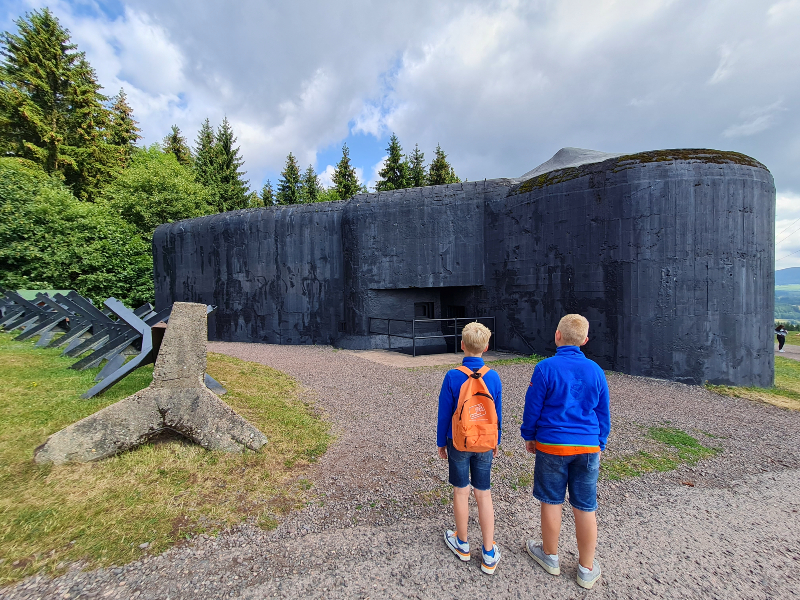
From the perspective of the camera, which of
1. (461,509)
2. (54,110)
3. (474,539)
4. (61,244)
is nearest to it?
(461,509)

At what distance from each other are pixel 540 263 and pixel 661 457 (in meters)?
6.16

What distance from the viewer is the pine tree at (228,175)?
3089 centimetres

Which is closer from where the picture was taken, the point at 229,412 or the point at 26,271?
the point at 229,412

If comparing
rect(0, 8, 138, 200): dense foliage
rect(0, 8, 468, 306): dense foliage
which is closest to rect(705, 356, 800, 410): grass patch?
rect(0, 8, 468, 306): dense foliage

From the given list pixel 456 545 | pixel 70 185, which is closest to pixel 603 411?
pixel 456 545

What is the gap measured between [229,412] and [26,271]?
68.1ft

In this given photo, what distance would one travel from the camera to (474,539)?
99.2 inches

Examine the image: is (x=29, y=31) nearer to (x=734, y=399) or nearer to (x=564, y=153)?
(x=564, y=153)

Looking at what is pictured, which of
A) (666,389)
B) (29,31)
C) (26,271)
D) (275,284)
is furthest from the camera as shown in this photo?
(29,31)

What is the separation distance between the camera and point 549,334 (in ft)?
30.5

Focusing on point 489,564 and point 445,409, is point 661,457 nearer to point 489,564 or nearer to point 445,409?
point 489,564

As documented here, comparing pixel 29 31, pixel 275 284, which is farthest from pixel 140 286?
pixel 29 31

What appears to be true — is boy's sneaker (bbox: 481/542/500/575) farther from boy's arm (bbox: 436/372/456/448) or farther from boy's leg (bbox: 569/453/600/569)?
boy's arm (bbox: 436/372/456/448)

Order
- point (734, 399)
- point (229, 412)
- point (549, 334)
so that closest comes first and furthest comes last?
1. point (229, 412)
2. point (734, 399)
3. point (549, 334)
